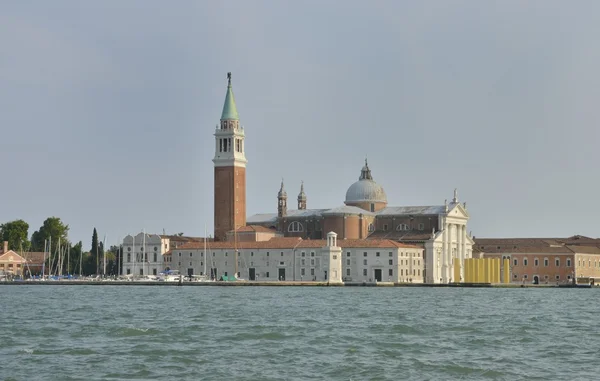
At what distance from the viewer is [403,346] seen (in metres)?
28.0

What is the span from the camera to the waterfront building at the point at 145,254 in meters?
93.4

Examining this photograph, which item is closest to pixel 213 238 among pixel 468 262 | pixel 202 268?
pixel 202 268

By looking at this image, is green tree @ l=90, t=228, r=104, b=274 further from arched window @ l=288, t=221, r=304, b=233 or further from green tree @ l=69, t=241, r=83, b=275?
arched window @ l=288, t=221, r=304, b=233

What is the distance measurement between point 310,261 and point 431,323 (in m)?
51.2

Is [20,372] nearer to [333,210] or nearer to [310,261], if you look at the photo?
[310,261]

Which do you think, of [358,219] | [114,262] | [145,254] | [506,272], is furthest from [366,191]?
[114,262]

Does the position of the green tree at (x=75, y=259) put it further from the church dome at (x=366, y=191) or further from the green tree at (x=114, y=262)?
the church dome at (x=366, y=191)

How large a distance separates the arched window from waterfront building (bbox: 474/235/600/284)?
14.7m

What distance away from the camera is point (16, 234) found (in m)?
107

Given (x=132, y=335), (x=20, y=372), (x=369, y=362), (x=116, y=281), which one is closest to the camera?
(x=20, y=372)

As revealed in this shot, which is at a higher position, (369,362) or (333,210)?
(333,210)

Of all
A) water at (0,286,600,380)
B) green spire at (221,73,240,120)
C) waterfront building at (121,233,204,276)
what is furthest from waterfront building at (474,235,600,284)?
water at (0,286,600,380)

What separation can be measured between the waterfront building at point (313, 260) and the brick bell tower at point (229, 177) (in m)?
2.92

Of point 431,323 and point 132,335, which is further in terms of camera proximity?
point 431,323
